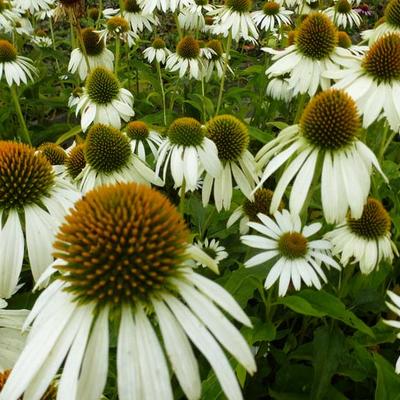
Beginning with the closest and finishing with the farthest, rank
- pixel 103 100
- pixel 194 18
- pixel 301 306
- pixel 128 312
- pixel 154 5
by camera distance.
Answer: pixel 128 312
pixel 301 306
pixel 103 100
pixel 154 5
pixel 194 18

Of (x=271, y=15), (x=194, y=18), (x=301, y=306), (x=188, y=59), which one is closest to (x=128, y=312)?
(x=301, y=306)

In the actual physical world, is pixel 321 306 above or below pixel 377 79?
below

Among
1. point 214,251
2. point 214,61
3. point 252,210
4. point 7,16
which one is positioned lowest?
point 214,251

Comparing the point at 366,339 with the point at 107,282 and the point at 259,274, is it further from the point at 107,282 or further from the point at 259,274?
the point at 107,282

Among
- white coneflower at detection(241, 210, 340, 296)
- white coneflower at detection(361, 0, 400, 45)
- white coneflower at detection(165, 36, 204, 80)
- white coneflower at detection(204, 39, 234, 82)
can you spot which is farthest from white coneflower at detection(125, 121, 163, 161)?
white coneflower at detection(204, 39, 234, 82)

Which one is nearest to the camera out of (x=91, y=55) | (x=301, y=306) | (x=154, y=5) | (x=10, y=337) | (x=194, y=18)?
(x=10, y=337)

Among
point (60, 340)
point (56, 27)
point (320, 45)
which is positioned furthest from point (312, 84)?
point (56, 27)

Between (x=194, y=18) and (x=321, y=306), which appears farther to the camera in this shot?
(x=194, y=18)

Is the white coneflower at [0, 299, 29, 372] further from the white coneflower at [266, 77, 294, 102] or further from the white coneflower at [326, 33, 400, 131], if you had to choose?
the white coneflower at [266, 77, 294, 102]

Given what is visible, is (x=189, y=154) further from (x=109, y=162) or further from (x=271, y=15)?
(x=271, y=15)
